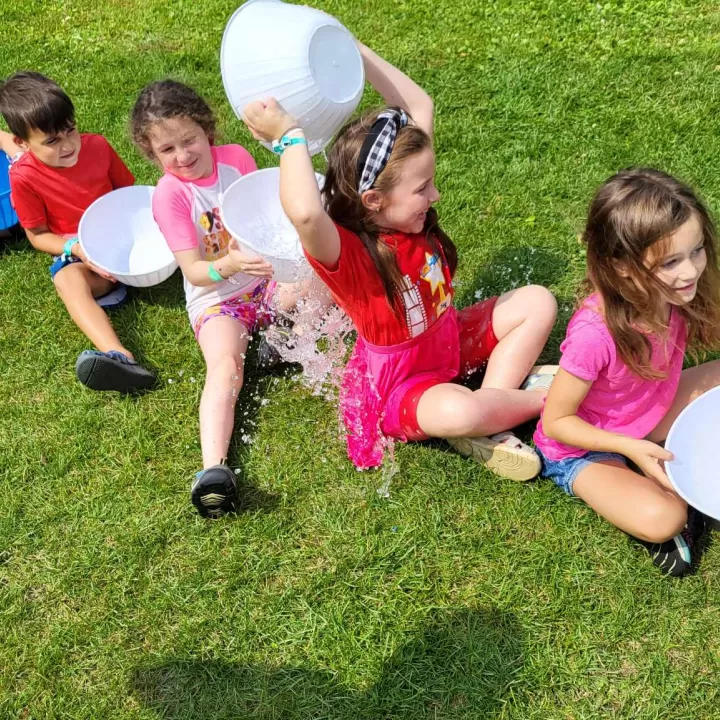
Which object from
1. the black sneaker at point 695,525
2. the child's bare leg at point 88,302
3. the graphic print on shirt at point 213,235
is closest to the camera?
the black sneaker at point 695,525

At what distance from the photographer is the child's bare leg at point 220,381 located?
2.58m

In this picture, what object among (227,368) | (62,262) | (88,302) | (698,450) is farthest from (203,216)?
(698,450)

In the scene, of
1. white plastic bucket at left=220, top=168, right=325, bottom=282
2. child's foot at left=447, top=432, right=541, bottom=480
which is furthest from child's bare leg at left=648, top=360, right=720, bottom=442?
white plastic bucket at left=220, top=168, right=325, bottom=282

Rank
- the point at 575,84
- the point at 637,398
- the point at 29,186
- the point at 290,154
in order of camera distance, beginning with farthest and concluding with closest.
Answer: the point at 575,84 < the point at 29,186 < the point at 637,398 < the point at 290,154

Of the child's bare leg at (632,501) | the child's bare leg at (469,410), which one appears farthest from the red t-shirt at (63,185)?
the child's bare leg at (632,501)

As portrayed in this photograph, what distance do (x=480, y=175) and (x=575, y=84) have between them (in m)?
0.93

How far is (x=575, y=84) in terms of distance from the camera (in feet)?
13.2

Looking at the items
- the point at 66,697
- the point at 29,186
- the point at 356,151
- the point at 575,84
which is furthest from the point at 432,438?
the point at 575,84

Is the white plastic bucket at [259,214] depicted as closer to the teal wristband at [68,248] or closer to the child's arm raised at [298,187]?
the child's arm raised at [298,187]

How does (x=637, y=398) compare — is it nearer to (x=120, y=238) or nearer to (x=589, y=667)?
(x=589, y=667)

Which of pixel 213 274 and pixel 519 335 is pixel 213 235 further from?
pixel 519 335

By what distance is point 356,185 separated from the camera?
2061 mm

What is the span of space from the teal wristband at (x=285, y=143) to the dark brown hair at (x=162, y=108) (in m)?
0.91

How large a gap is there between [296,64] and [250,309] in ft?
3.84
